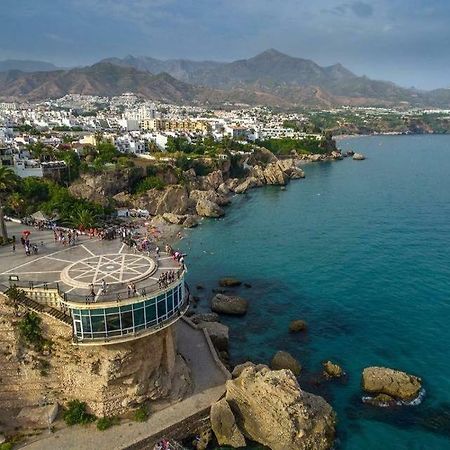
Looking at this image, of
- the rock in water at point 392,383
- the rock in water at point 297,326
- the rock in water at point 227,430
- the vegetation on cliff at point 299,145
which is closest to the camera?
the rock in water at point 227,430

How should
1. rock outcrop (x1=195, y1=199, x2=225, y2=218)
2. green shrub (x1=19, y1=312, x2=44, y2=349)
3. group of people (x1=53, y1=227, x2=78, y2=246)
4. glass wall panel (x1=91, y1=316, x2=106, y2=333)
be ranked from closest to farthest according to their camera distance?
1. glass wall panel (x1=91, y1=316, x2=106, y2=333)
2. green shrub (x1=19, y1=312, x2=44, y2=349)
3. group of people (x1=53, y1=227, x2=78, y2=246)
4. rock outcrop (x1=195, y1=199, x2=225, y2=218)

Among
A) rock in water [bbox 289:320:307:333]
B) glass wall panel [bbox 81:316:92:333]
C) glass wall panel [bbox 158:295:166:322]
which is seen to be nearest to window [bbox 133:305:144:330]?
glass wall panel [bbox 158:295:166:322]

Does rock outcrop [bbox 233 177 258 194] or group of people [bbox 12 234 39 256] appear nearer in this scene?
group of people [bbox 12 234 39 256]

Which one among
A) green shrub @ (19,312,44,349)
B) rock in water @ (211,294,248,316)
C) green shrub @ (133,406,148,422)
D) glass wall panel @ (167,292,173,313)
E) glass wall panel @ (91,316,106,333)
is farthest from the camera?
rock in water @ (211,294,248,316)

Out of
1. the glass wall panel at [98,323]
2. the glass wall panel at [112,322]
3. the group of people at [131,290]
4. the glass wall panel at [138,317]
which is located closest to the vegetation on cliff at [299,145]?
the group of people at [131,290]

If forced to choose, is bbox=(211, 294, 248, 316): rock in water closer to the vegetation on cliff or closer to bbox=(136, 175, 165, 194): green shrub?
bbox=(136, 175, 165, 194): green shrub

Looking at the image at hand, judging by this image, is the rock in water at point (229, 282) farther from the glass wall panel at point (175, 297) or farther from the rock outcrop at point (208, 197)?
the rock outcrop at point (208, 197)

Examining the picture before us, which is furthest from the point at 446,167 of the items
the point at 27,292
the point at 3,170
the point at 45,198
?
the point at 27,292
